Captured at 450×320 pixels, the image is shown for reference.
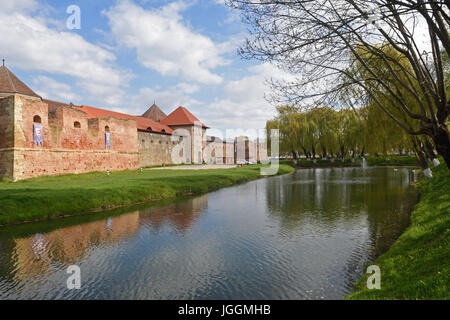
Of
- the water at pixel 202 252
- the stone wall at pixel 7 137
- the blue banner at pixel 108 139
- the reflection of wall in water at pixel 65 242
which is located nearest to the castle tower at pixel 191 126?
the blue banner at pixel 108 139

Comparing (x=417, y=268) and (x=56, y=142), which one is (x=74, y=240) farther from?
(x=56, y=142)

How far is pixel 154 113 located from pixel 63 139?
37.8 metres

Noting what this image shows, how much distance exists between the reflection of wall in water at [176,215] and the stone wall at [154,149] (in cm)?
2807

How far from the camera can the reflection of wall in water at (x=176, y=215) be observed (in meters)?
10.8

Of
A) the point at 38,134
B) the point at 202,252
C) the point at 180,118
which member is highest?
the point at 180,118

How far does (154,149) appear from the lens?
45.2 metres

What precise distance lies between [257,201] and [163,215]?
5597mm

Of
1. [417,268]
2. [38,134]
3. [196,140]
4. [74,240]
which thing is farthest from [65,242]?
[196,140]

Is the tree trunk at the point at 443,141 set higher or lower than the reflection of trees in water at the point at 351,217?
higher

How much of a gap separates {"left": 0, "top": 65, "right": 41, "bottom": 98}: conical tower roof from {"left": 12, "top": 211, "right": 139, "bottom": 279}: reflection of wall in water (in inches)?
1200

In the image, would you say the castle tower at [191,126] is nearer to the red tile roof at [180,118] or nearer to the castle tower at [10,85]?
the red tile roof at [180,118]

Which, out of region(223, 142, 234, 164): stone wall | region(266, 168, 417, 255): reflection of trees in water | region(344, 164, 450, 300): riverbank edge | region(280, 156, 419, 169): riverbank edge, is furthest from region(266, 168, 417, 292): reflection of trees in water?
region(223, 142, 234, 164): stone wall
